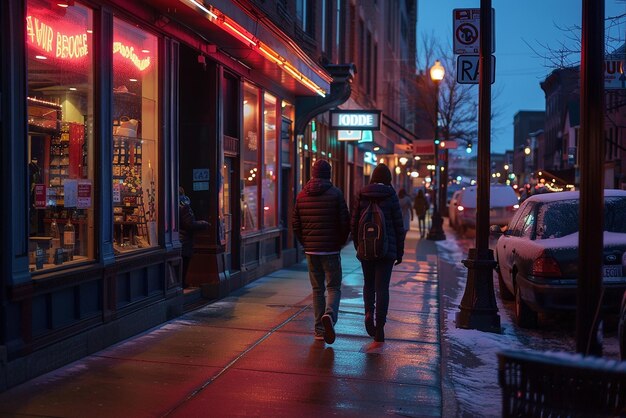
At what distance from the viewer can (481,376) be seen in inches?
277

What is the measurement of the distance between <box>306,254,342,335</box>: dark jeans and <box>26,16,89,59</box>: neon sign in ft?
10.2

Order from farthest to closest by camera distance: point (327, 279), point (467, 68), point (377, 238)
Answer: point (467, 68), point (327, 279), point (377, 238)

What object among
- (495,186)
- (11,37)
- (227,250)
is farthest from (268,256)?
(495,186)

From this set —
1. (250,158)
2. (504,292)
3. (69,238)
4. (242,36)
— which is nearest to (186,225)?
(242,36)

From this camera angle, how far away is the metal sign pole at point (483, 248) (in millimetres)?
9125

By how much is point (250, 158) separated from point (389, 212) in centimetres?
564

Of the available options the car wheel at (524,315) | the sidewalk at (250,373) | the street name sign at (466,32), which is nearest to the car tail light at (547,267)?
the car wheel at (524,315)

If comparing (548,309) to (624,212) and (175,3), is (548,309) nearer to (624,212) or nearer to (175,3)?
(624,212)

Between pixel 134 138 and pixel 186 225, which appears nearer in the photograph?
pixel 134 138

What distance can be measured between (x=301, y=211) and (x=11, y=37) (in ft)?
11.1

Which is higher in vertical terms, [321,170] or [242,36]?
[242,36]

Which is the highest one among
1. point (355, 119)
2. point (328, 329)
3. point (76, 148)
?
point (355, 119)

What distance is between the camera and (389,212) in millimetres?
8039

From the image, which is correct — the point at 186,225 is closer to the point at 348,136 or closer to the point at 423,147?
the point at 348,136
